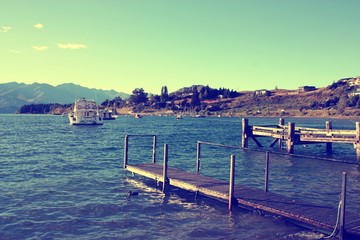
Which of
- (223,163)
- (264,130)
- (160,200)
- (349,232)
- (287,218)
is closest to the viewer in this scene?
(349,232)

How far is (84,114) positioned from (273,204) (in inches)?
3893

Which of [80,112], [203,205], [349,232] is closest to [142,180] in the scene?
[203,205]

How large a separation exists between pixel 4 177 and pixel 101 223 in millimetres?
13484

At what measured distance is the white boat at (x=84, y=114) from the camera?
107 meters

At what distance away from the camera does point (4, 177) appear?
2502 cm

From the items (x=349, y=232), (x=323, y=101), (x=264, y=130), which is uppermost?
(x=323, y=101)

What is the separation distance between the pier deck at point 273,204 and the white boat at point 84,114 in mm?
88882

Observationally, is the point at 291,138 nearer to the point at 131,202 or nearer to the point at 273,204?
the point at 273,204

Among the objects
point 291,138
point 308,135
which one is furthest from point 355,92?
point 291,138

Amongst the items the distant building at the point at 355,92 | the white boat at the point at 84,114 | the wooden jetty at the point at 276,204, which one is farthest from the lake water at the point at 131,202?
the distant building at the point at 355,92

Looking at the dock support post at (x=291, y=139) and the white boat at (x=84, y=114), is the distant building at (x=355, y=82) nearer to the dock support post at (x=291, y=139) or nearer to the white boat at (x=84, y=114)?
the white boat at (x=84, y=114)

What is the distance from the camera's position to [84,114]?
108250mm

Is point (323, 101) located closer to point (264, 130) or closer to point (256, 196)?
point (264, 130)

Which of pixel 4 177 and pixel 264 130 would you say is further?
pixel 264 130
